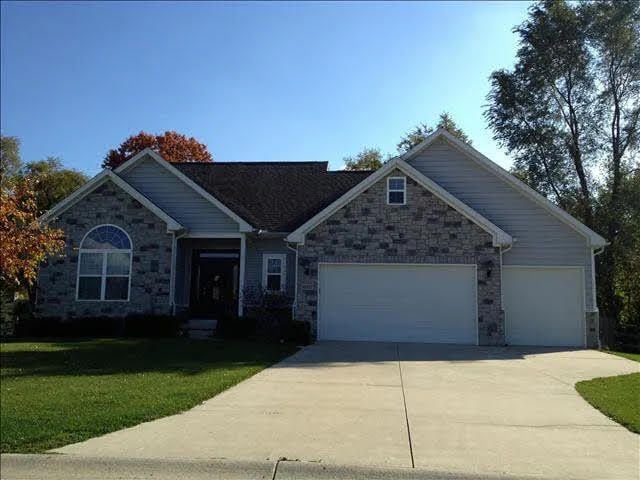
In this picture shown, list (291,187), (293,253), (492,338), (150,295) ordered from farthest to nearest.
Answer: (291,187) < (293,253) < (150,295) < (492,338)

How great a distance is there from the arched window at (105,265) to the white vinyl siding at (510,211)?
9.96 meters

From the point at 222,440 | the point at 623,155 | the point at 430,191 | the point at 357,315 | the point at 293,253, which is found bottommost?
the point at 222,440

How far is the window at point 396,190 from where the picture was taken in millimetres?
18297

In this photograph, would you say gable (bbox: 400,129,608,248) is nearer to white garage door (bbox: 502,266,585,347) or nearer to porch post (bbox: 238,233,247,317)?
white garage door (bbox: 502,266,585,347)

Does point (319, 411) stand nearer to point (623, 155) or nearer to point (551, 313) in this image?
point (551, 313)

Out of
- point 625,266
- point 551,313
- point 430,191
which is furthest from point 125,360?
point 625,266

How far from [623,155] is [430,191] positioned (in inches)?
506

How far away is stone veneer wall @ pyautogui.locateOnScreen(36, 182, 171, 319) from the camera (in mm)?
18703

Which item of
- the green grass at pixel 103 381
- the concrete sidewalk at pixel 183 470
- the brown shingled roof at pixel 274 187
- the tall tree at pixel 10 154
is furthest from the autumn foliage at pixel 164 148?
the concrete sidewalk at pixel 183 470

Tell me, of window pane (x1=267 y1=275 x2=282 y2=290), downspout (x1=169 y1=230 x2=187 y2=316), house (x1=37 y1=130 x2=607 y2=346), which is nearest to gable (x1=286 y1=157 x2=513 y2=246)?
house (x1=37 y1=130 x2=607 y2=346)

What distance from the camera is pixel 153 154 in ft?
66.2

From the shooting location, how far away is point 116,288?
18.9 meters

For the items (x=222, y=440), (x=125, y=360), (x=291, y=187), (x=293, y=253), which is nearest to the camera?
(x=222, y=440)

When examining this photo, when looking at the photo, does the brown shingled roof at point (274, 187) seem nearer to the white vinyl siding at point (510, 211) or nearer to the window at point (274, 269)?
the window at point (274, 269)
